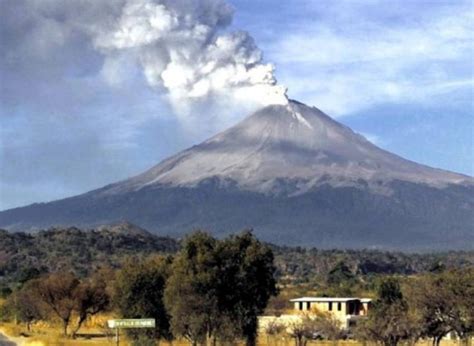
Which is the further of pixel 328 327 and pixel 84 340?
pixel 328 327

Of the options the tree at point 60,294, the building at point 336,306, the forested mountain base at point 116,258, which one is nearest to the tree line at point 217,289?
the tree at point 60,294

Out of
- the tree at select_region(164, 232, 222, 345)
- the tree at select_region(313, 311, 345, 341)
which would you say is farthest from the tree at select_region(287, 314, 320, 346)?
the tree at select_region(164, 232, 222, 345)

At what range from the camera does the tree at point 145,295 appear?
54562 millimetres

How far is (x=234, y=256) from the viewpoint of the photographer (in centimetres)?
4988

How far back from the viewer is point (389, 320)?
5853cm

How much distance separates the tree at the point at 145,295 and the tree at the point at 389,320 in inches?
431

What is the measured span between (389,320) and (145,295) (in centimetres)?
1259

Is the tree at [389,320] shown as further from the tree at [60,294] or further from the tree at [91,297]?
the tree at [60,294]

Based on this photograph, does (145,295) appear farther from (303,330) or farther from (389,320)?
(303,330)

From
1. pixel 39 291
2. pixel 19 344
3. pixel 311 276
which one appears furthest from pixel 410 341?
pixel 311 276

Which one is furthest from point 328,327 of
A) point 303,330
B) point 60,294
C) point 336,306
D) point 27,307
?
point 27,307

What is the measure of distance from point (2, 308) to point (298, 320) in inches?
1115

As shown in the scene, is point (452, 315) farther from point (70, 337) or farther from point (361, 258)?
point (361, 258)

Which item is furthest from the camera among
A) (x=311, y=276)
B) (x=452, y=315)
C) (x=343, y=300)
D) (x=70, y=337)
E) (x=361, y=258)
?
(x=361, y=258)
